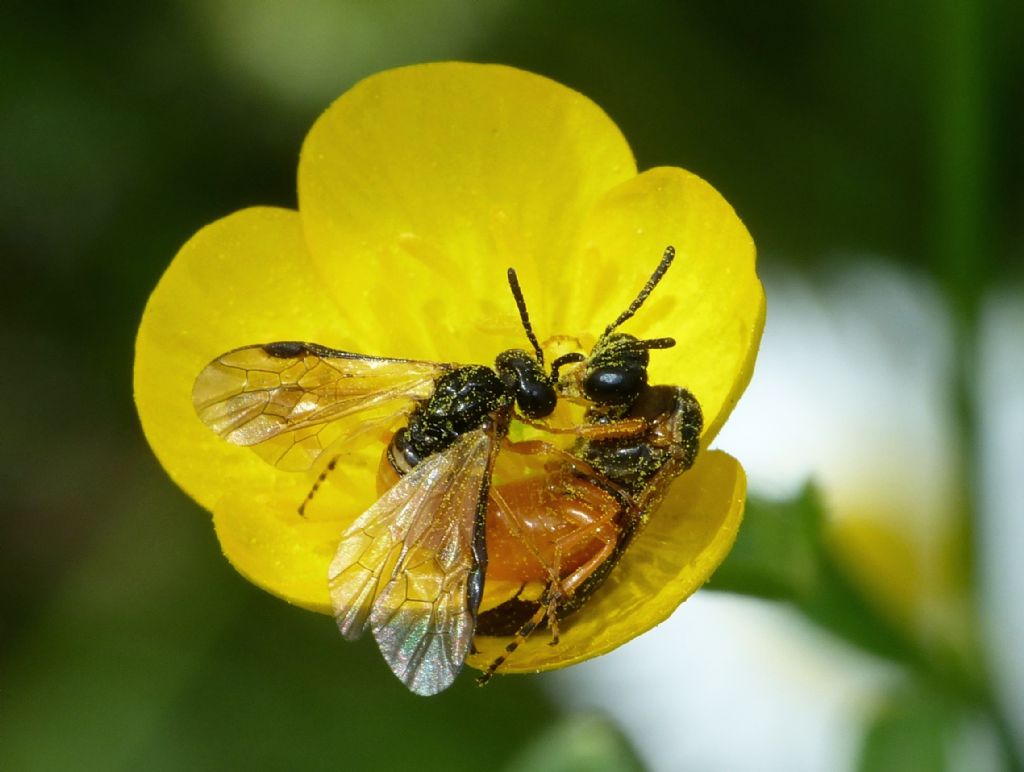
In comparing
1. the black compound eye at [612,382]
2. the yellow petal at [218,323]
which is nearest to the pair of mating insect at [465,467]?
the black compound eye at [612,382]

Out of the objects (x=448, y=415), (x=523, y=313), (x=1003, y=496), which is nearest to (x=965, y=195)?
(x=1003, y=496)

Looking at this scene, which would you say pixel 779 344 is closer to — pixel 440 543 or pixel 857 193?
pixel 857 193

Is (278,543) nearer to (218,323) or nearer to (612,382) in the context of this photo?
(218,323)

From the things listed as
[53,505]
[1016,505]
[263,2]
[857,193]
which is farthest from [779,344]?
[53,505]

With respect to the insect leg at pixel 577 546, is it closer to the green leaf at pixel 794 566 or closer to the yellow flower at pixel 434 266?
the yellow flower at pixel 434 266

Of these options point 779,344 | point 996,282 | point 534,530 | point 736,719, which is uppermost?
point 534,530

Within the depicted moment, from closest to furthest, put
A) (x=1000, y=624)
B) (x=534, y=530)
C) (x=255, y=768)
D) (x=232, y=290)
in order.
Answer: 1. (x=534, y=530)
2. (x=232, y=290)
3. (x=1000, y=624)
4. (x=255, y=768)

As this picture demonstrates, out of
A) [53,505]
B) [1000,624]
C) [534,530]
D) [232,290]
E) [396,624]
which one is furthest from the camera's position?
[53,505]
